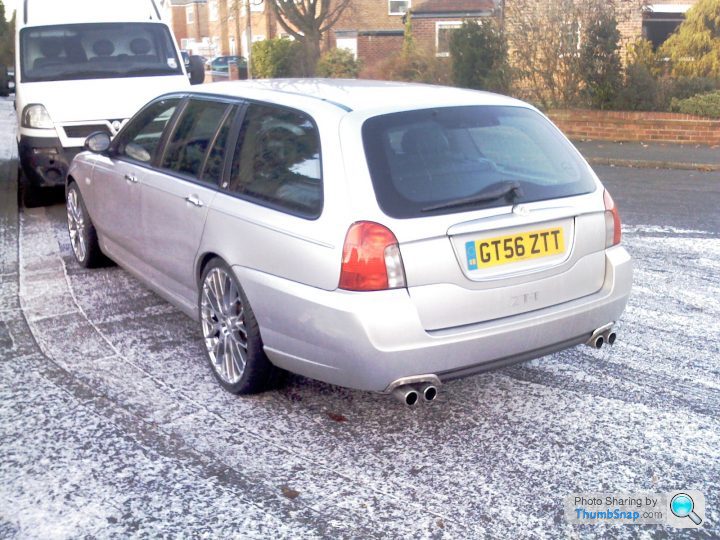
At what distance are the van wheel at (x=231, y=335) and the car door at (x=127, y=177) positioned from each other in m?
1.20

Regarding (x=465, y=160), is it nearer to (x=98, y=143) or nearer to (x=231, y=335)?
(x=231, y=335)

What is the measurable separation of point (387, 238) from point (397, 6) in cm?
3839

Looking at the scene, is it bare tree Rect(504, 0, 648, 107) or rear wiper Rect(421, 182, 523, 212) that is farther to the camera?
bare tree Rect(504, 0, 648, 107)

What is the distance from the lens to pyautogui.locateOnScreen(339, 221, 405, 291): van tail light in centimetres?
384

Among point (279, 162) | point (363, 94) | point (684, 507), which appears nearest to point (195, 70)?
point (363, 94)

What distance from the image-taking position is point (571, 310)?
14.1 ft

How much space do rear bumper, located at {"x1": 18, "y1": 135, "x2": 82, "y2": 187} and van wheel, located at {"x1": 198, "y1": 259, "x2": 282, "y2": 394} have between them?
5.26m

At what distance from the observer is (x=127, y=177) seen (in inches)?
236

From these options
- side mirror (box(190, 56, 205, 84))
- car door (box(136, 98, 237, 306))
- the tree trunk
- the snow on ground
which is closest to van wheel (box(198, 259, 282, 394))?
the snow on ground

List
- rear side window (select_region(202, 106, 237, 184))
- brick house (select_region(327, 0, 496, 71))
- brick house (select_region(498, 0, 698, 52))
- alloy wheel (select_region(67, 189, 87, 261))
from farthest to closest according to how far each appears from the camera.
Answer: brick house (select_region(327, 0, 496, 71)), brick house (select_region(498, 0, 698, 52)), alloy wheel (select_region(67, 189, 87, 261)), rear side window (select_region(202, 106, 237, 184))

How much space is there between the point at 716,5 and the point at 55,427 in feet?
57.7

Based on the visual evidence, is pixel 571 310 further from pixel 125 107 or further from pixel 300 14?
pixel 300 14

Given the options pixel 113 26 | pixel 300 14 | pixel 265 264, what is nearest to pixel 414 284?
pixel 265 264

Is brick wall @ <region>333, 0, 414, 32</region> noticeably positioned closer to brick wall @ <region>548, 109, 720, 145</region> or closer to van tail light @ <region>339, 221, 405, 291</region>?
brick wall @ <region>548, 109, 720, 145</region>
